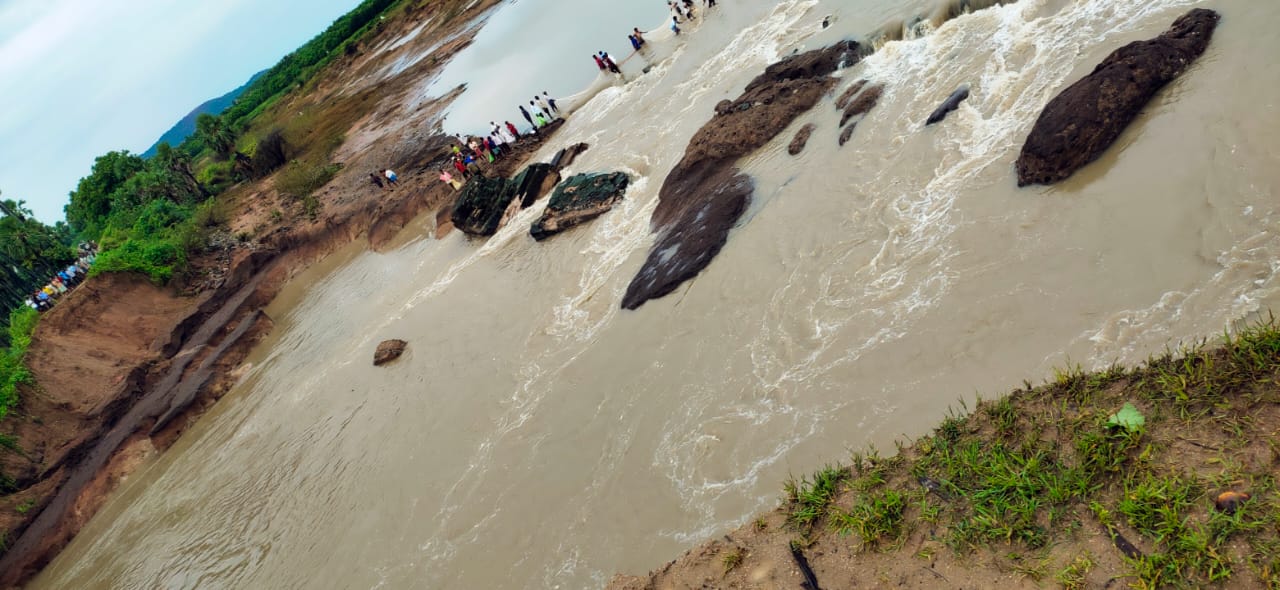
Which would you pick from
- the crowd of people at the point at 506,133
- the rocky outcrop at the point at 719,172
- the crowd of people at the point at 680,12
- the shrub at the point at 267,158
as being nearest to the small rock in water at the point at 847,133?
the rocky outcrop at the point at 719,172

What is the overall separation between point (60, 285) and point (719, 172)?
3945cm

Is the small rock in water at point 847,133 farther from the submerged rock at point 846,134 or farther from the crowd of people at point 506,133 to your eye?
the crowd of people at point 506,133

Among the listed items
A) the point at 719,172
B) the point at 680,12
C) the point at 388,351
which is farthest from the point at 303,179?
the point at 719,172

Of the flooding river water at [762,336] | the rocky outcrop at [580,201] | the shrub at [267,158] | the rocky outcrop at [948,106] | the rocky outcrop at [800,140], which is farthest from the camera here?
the shrub at [267,158]

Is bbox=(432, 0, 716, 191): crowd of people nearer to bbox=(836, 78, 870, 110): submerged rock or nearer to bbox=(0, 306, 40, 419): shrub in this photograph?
bbox=(0, 306, 40, 419): shrub

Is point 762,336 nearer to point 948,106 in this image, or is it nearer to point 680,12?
point 948,106

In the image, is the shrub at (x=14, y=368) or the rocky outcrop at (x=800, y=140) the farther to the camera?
the shrub at (x=14, y=368)

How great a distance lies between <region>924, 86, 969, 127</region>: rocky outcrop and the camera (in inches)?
462

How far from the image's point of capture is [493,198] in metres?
22.3

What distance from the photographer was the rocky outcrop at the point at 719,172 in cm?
1274

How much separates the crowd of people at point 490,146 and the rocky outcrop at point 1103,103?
72.9ft

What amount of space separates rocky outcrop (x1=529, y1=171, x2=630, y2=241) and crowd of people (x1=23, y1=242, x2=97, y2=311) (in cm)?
2845

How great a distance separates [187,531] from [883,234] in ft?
55.9

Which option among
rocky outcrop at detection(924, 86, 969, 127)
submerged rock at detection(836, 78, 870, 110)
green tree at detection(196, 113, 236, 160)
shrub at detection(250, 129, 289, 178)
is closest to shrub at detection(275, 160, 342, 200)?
shrub at detection(250, 129, 289, 178)
